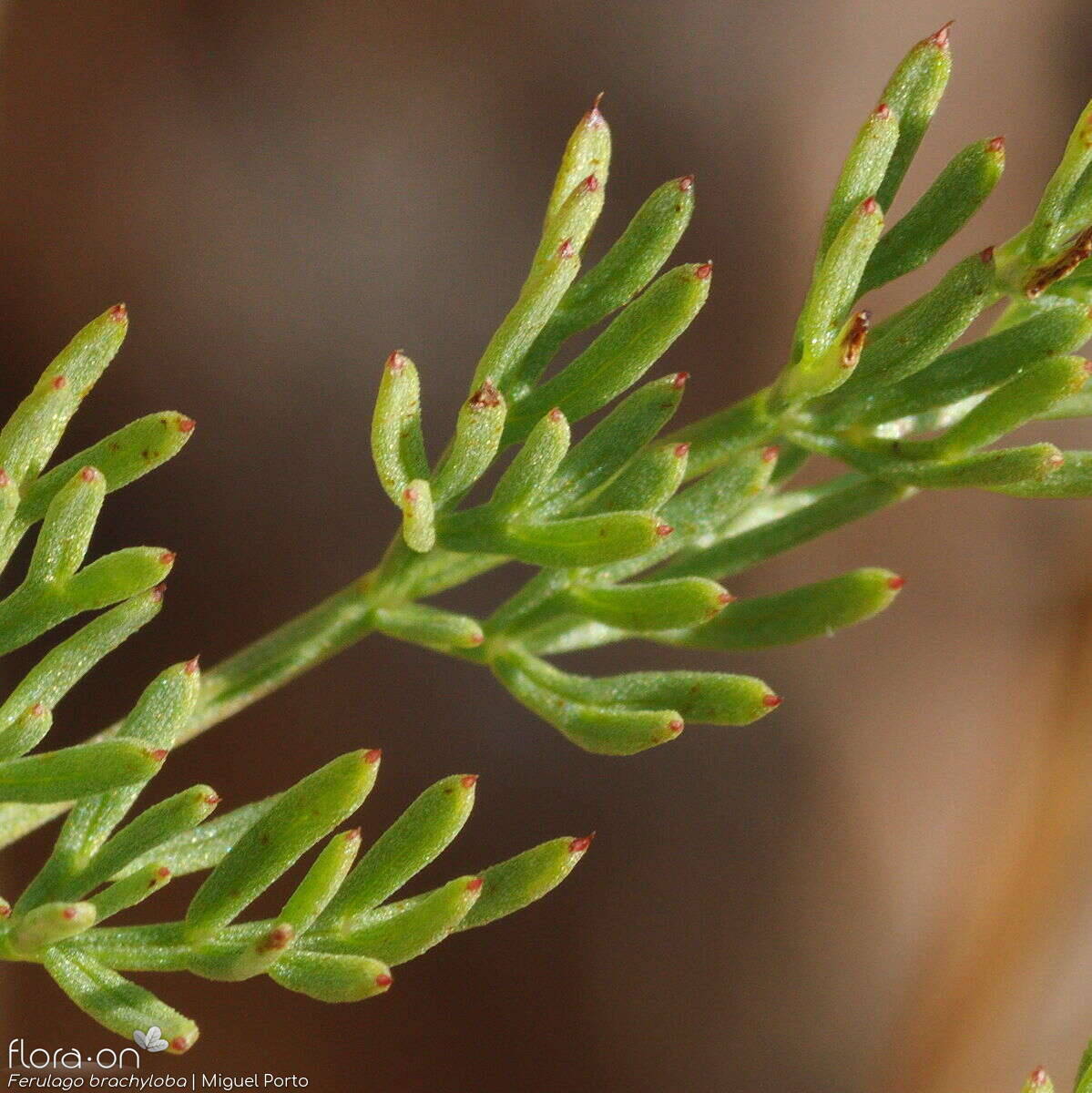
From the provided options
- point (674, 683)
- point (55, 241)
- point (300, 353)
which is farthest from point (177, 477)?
point (674, 683)

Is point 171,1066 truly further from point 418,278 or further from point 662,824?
point 418,278

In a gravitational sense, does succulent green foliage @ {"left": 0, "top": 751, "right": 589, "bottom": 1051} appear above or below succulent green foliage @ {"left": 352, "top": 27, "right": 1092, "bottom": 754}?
below

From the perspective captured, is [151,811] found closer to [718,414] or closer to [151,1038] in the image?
[151,1038]

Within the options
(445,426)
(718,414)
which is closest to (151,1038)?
(718,414)

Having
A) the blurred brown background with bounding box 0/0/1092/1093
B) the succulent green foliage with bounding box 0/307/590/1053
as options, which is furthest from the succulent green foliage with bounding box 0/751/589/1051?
the blurred brown background with bounding box 0/0/1092/1093

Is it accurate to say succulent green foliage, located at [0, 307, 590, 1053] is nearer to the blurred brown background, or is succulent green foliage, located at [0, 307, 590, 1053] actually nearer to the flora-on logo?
the flora-on logo
